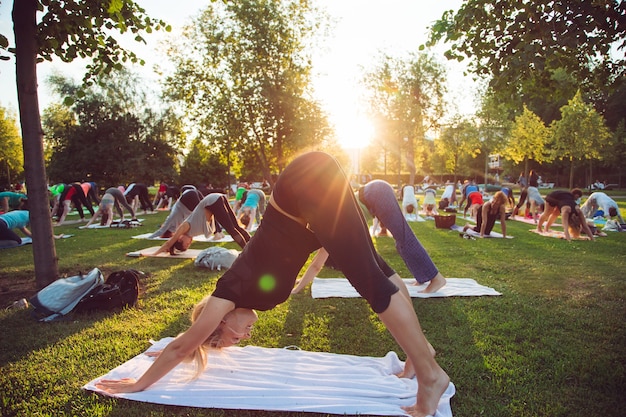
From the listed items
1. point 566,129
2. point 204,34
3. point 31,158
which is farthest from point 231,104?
point 566,129

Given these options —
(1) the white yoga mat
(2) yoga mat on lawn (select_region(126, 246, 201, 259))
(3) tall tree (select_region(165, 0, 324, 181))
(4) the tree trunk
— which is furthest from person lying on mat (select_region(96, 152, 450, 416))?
(3) tall tree (select_region(165, 0, 324, 181))

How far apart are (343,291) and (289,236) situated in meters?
3.50

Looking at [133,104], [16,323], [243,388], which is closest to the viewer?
[243,388]

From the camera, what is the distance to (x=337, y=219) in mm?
2547

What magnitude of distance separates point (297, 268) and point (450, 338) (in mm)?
2311

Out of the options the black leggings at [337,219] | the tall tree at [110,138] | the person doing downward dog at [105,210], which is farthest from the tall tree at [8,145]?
the black leggings at [337,219]

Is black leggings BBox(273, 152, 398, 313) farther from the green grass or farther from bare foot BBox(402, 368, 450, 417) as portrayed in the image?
the green grass

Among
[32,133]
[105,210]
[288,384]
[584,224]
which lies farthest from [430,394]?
[105,210]

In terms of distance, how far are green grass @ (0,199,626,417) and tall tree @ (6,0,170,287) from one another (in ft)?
4.18

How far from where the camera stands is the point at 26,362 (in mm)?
3762

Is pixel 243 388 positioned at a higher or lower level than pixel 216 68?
lower

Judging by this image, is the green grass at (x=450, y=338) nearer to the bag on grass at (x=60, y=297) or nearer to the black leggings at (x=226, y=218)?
the bag on grass at (x=60, y=297)

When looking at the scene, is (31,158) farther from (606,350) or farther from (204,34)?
(204,34)

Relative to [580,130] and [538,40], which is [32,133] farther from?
[580,130]
